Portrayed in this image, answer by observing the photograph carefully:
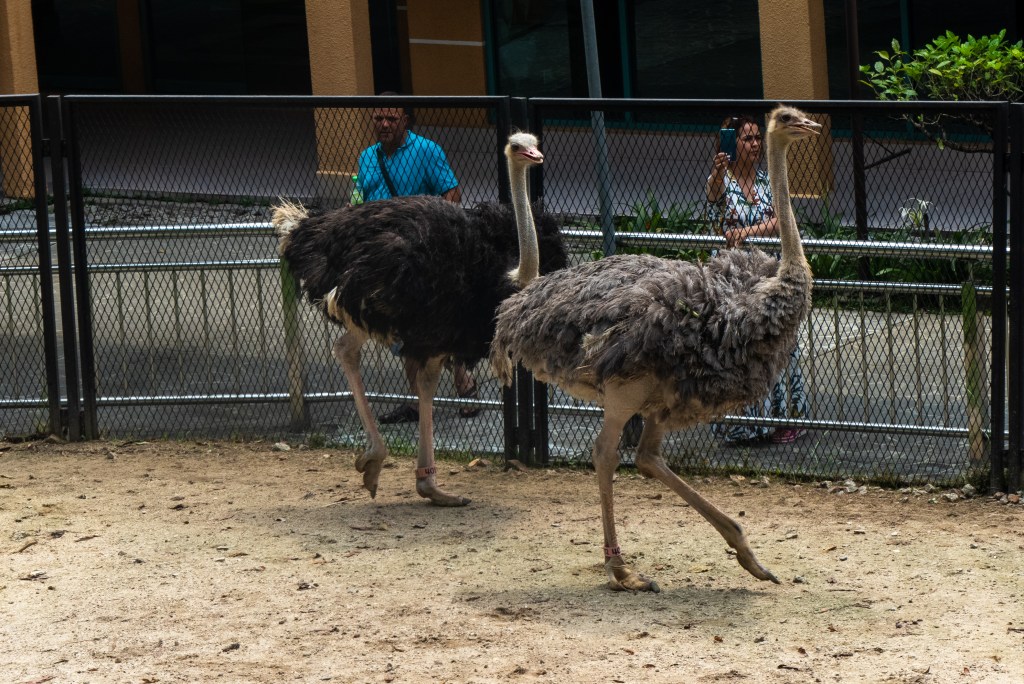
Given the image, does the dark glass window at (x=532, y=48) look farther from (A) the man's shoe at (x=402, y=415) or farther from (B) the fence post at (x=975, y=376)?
(B) the fence post at (x=975, y=376)

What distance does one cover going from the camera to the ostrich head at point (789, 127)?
5734 mm

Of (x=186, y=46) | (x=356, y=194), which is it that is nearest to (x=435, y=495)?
(x=356, y=194)

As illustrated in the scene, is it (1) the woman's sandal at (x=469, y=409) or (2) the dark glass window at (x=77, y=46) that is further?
(2) the dark glass window at (x=77, y=46)

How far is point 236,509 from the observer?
719 centimetres

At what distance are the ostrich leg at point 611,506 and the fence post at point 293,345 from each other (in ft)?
8.38

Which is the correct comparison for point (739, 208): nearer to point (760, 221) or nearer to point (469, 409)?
point (760, 221)

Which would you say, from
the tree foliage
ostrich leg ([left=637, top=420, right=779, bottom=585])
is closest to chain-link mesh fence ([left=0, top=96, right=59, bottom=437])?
ostrich leg ([left=637, top=420, right=779, bottom=585])

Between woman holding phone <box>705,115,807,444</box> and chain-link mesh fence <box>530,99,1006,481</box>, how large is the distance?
0.01 meters

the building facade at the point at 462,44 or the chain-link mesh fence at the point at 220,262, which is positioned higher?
the building facade at the point at 462,44

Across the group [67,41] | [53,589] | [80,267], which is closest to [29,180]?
[80,267]

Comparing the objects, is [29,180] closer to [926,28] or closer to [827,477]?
[827,477]

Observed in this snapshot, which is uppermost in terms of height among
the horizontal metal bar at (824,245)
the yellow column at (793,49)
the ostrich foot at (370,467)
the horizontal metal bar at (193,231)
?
the yellow column at (793,49)

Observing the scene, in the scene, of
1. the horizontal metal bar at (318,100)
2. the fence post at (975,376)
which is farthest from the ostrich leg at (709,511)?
the horizontal metal bar at (318,100)

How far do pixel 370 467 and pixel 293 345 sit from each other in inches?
50.4
